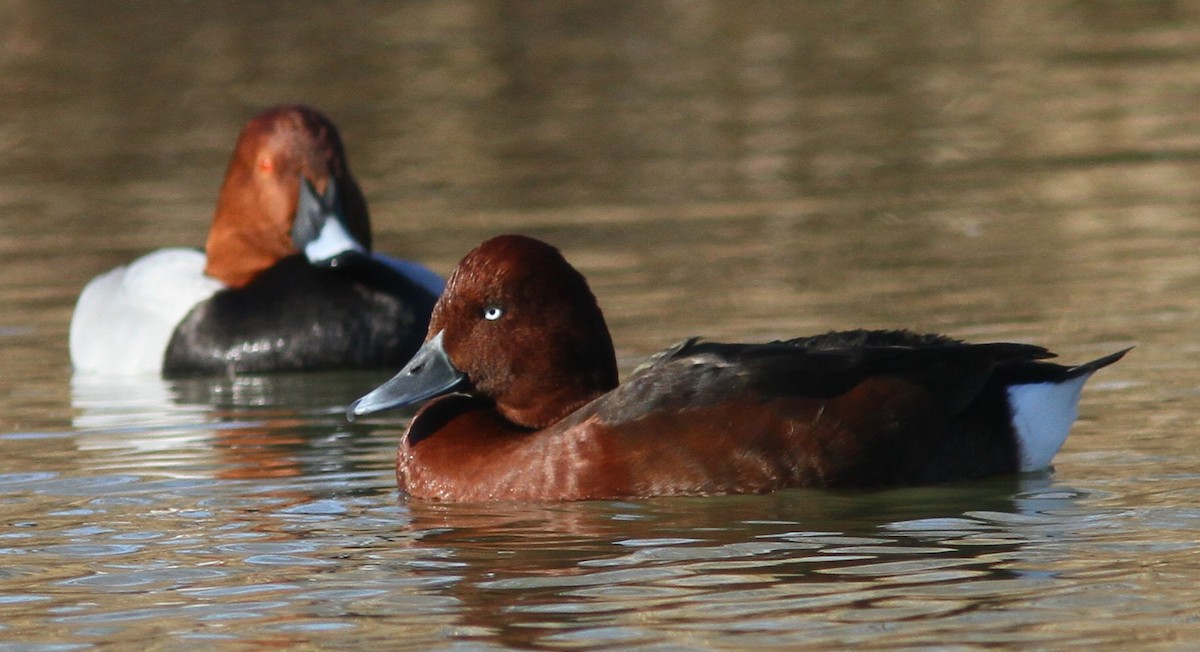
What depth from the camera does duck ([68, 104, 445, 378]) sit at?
30.5 ft

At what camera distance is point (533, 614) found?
4.93m

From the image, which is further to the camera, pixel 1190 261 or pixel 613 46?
pixel 613 46

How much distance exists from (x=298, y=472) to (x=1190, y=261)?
180 inches

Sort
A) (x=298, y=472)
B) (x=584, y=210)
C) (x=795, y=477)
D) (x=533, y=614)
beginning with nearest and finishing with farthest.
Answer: (x=533, y=614)
(x=795, y=477)
(x=298, y=472)
(x=584, y=210)

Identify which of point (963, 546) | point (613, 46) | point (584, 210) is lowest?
point (963, 546)

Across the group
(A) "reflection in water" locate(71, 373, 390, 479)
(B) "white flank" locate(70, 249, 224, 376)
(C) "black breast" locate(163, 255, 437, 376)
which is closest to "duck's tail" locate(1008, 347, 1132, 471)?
(A) "reflection in water" locate(71, 373, 390, 479)

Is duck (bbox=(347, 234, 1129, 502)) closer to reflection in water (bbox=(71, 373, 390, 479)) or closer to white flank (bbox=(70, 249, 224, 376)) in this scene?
reflection in water (bbox=(71, 373, 390, 479))

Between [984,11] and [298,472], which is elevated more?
[984,11]

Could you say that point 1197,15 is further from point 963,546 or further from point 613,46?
point 963,546

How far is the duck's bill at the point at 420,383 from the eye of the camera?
6.47 meters

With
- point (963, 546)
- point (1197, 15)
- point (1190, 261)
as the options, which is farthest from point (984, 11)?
point (963, 546)

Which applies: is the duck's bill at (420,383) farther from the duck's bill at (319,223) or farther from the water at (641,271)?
the duck's bill at (319,223)

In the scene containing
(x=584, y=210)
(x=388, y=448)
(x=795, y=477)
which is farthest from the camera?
(x=584, y=210)

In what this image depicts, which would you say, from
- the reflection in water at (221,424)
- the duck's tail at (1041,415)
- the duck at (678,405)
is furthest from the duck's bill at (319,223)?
the duck's tail at (1041,415)
